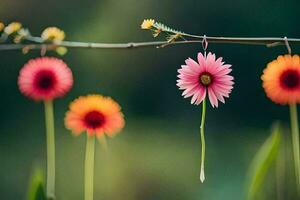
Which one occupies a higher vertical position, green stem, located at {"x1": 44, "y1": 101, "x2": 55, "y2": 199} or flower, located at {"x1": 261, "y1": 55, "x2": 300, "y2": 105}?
flower, located at {"x1": 261, "y1": 55, "x2": 300, "y2": 105}

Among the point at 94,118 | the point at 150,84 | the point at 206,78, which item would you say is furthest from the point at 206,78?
the point at 150,84

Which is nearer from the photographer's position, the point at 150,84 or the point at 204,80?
the point at 204,80

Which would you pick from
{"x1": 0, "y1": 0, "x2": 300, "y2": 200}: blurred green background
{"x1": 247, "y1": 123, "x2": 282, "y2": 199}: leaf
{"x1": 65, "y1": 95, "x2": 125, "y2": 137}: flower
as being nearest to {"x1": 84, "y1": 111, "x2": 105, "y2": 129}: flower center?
{"x1": 65, "y1": 95, "x2": 125, "y2": 137}: flower

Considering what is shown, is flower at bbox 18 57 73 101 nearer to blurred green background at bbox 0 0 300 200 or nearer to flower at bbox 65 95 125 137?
flower at bbox 65 95 125 137

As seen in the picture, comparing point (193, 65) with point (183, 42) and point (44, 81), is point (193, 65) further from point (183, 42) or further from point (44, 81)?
point (44, 81)

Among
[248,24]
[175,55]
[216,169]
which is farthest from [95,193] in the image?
[248,24]

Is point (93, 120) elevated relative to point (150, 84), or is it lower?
lower

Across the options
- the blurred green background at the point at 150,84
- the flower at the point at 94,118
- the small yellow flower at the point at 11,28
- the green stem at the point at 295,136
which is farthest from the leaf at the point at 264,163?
the blurred green background at the point at 150,84
